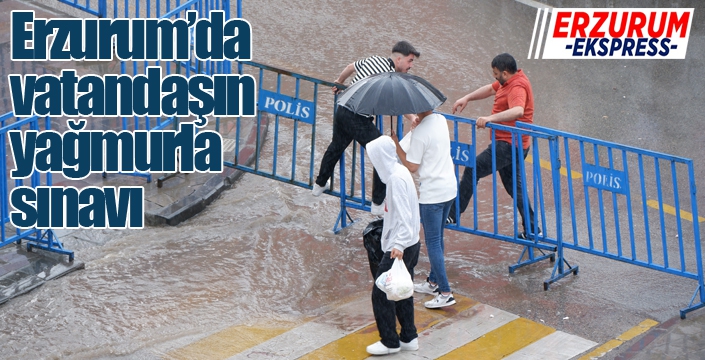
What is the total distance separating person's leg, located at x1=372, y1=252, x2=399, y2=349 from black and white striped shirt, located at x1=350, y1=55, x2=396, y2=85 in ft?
7.82

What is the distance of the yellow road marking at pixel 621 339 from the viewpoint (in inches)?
296

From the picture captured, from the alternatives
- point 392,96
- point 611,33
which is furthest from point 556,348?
point 611,33

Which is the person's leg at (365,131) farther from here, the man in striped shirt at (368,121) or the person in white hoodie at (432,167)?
the person in white hoodie at (432,167)

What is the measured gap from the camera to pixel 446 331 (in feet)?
25.5

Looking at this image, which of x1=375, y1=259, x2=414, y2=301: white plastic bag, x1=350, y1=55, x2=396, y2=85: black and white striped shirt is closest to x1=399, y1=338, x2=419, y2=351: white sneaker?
x1=375, y1=259, x2=414, y2=301: white plastic bag

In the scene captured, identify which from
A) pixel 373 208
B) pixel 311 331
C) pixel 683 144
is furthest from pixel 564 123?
pixel 311 331

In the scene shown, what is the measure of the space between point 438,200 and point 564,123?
495 centimetres

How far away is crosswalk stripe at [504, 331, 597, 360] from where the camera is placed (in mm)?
7469

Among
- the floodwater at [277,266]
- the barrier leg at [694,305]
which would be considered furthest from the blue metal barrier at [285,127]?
the barrier leg at [694,305]

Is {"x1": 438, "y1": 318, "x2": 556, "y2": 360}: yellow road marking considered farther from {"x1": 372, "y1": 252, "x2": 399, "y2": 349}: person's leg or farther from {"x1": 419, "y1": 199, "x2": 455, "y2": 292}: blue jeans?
{"x1": 419, "y1": 199, "x2": 455, "y2": 292}: blue jeans

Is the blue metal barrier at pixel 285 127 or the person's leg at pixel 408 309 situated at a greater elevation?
the blue metal barrier at pixel 285 127

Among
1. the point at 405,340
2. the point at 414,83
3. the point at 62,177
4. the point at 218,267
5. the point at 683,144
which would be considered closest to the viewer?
the point at 405,340

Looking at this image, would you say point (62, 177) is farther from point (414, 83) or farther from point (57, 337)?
point (414, 83)

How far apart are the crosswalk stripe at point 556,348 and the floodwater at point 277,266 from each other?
17cm
